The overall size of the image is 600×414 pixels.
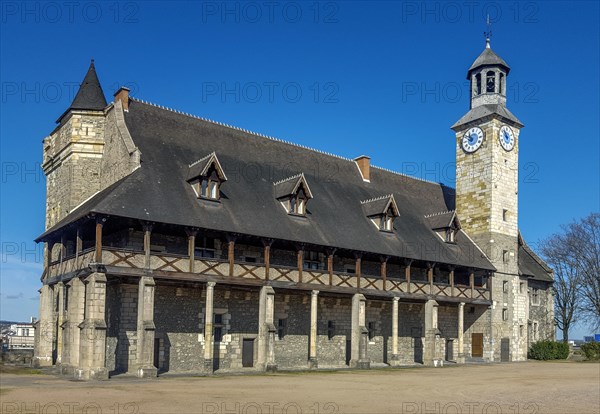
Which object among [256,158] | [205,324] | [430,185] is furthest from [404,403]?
[430,185]

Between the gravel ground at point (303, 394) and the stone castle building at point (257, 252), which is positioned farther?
the stone castle building at point (257, 252)

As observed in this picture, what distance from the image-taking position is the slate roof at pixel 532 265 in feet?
143

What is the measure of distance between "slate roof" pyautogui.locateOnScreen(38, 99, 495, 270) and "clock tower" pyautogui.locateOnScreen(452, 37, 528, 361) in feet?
5.47

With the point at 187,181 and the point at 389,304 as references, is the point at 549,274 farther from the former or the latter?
the point at 187,181

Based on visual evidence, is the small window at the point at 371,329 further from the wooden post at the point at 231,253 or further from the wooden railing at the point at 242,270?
the wooden post at the point at 231,253

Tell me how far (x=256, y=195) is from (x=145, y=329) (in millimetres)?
9092

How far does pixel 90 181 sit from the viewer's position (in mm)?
30047

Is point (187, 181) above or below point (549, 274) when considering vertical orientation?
above

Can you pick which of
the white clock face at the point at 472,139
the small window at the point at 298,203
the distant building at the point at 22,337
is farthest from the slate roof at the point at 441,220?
the distant building at the point at 22,337

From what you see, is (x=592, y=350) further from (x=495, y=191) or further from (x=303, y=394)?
(x=303, y=394)

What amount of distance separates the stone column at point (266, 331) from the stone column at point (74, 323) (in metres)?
7.19

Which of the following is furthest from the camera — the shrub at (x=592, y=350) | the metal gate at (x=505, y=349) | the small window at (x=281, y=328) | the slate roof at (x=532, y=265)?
the slate roof at (x=532, y=265)

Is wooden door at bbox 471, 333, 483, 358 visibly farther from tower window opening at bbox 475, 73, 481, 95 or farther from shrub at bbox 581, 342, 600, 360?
tower window opening at bbox 475, 73, 481, 95

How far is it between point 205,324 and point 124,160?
26.0ft
